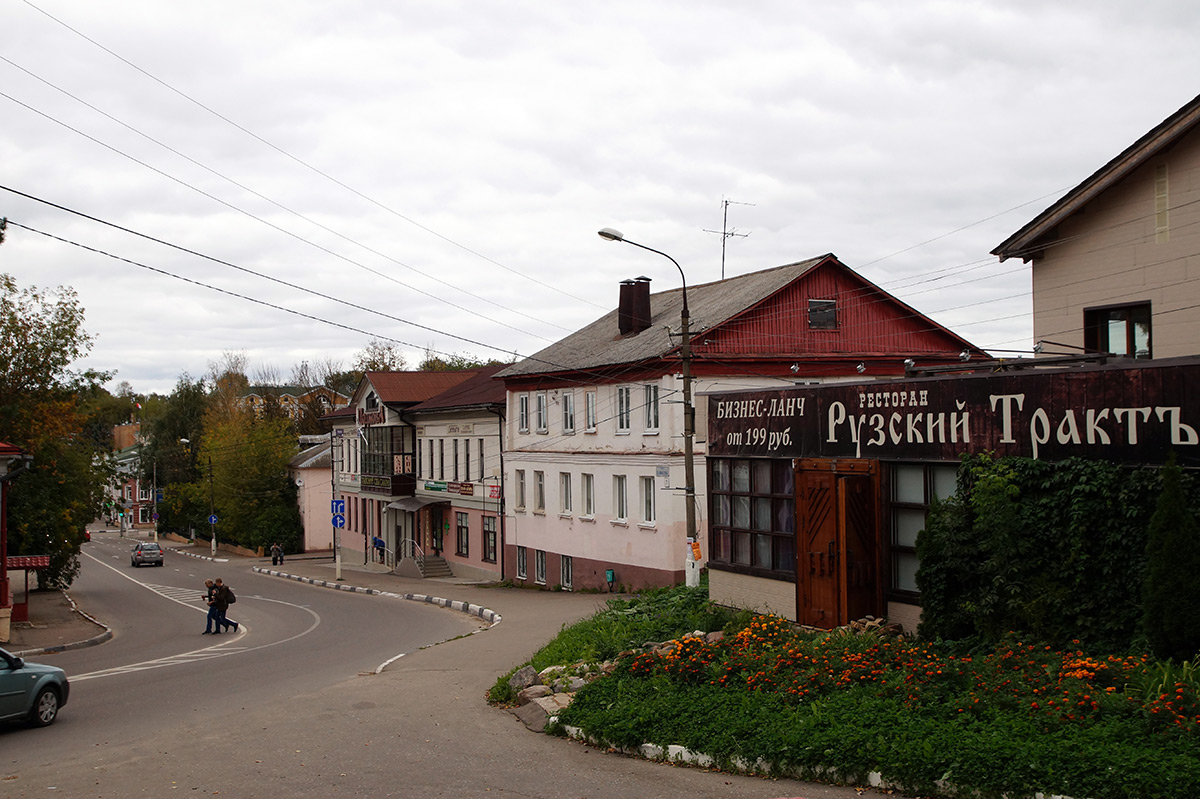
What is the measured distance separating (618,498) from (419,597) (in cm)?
808

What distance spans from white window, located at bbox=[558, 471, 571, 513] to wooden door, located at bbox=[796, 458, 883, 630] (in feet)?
68.0

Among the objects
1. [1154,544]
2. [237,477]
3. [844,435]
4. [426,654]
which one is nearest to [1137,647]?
[1154,544]

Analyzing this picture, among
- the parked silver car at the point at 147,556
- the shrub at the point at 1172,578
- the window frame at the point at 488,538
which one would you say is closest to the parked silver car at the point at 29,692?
the shrub at the point at 1172,578

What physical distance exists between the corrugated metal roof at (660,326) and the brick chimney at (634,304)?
41 centimetres

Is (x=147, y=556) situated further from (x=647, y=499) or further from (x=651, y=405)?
(x=651, y=405)

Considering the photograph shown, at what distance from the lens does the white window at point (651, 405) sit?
99.7ft

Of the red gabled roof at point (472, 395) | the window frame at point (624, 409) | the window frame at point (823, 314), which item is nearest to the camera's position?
the window frame at point (624, 409)

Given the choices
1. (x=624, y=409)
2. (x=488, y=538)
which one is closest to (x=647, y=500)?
(x=624, y=409)

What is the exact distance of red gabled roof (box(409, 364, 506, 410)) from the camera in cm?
4206

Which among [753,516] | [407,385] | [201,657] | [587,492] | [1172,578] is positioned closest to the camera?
[1172,578]

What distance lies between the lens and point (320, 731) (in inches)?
492

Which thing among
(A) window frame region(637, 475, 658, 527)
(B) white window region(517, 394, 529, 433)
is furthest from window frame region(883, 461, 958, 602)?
(B) white window region(517, 394, 529, 433)

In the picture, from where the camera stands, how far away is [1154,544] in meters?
10.1

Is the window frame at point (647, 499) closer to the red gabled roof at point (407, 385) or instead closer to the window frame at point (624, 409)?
the window frame at point (624, 409)
